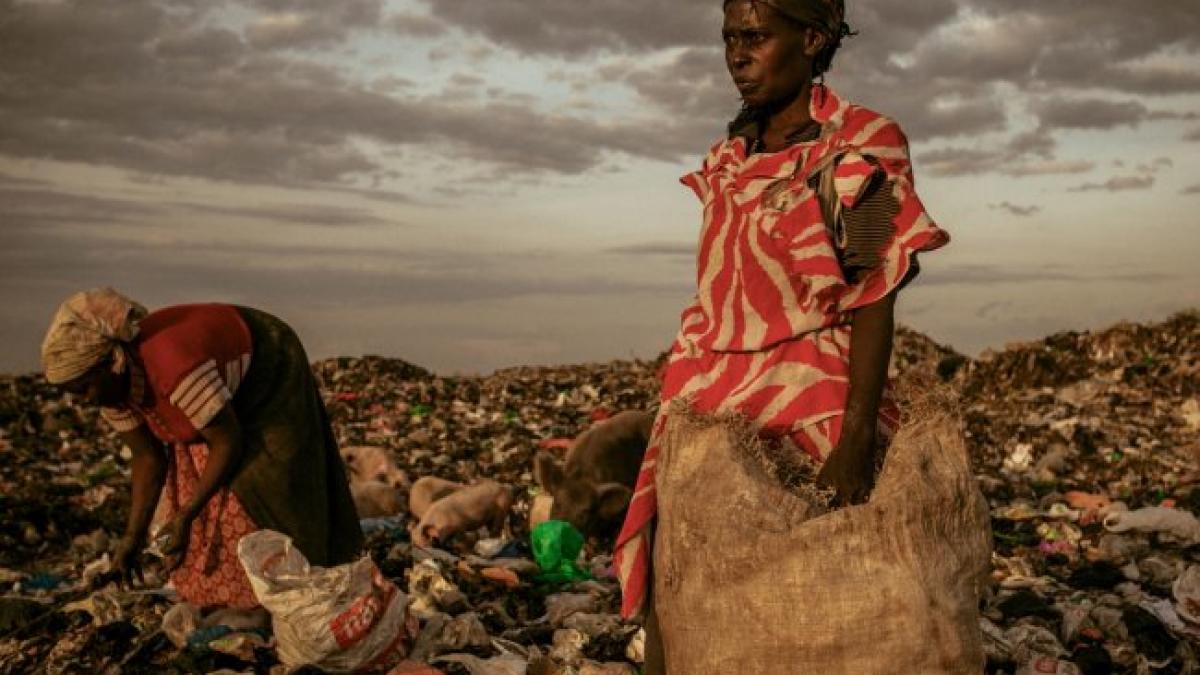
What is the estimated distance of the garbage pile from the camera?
14.3ft

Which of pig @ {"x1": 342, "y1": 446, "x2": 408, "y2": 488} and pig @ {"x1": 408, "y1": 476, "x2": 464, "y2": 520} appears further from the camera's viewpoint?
pig @ {"x1": 342, "y1": 446, "x2": 408, "y2": 488}

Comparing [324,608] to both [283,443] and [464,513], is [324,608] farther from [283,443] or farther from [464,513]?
→ [464,513]

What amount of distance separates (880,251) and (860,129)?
0.24m

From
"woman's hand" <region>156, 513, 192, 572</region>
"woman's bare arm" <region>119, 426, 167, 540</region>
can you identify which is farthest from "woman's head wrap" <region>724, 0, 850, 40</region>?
"woman's bare arm" <region>119, 426, 167, 540</region>

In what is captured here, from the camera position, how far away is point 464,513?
6734 mm

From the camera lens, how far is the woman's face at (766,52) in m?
2.21

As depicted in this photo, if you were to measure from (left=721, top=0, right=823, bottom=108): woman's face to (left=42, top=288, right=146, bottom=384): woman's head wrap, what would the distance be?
278 cm

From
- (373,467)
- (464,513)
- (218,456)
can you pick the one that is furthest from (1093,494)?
(218,456)

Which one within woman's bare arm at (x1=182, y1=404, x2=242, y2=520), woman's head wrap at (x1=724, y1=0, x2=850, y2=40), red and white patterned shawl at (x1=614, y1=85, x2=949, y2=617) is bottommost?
woman's bare arm at (x1=182, y1=404, x2=242, y2=520)

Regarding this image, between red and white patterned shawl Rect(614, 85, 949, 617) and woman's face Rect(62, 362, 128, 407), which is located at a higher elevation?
red and white patterned shawl Rect(614, 85, 949, 617)

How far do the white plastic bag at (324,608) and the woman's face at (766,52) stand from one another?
2.36 m

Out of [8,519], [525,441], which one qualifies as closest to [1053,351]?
[525,441]

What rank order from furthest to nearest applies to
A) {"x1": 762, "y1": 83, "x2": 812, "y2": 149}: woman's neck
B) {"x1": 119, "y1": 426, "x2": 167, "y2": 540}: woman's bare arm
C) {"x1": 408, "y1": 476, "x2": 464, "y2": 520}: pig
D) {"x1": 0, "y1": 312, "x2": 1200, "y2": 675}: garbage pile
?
{"x1": 408, "y1": 476, "x2": 464, "y2": 520}: pig, {"x1": 119, "y1": 426, "x2": 167, "y2": 540}: woman's bare arm, {"x1": 0, "y1": 312, "x2": 1200, "y2": 675}: garbage pile, {"x1": 762, "y1": 83, "x2": 812, "y2": 149}: woman's neck

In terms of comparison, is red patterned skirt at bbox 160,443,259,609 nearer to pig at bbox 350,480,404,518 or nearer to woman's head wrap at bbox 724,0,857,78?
pig at bbox 350,480,404,518
